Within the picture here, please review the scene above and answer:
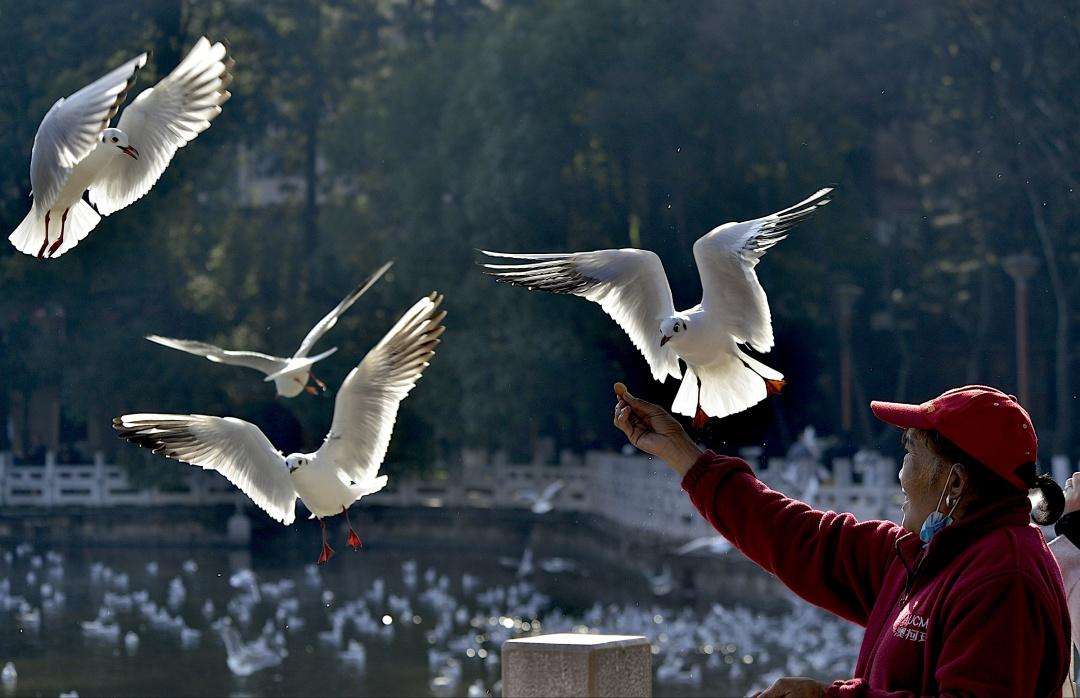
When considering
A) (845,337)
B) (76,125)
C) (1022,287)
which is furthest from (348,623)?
(76,125)

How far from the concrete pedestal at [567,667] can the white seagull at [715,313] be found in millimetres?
659

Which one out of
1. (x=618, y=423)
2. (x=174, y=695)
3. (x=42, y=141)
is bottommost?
(x=174, y=695)

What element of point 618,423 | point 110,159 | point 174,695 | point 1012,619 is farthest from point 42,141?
point 174,695

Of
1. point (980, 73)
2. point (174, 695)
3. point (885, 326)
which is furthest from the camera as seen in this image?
point (885, 326)

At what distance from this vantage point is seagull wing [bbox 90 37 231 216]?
3.87m

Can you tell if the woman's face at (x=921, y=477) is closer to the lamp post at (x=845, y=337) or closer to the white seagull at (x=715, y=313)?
the white seagull at (x=715, y=313)

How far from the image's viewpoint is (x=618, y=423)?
2.43m

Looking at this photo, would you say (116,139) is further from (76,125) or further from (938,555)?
(938,555)

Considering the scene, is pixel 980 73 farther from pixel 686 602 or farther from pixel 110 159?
pixel 110 159

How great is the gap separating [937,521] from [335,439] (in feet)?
6.18

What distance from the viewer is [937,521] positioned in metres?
2.01

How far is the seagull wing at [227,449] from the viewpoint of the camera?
11.5 ft

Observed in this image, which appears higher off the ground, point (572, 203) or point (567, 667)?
point (572, 203)

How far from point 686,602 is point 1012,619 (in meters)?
12.4
